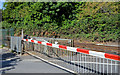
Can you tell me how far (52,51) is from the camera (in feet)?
23.9

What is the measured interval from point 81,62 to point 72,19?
1278 centimetres

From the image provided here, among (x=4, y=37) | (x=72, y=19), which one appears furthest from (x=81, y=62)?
(x=72, y=19)

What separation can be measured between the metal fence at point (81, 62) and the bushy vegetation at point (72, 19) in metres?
7.23

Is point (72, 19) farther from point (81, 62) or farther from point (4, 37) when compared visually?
point (81, 62)

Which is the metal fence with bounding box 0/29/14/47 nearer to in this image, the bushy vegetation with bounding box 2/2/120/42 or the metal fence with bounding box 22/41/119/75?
the bushy vegetation with bounding box 2/2/120/42

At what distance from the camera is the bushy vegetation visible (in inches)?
509

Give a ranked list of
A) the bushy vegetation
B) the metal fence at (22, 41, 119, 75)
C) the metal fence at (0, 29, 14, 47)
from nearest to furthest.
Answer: the metal fence at (22, 41, 119, 75) < the metal fence at (0, 29, 14, 47) < the bushy vegetation

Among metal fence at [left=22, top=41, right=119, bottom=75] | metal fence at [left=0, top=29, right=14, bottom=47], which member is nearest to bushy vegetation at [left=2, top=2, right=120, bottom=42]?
metal fence at [left=0, top=29, right=14, bottom=47]

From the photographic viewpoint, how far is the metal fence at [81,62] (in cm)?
350

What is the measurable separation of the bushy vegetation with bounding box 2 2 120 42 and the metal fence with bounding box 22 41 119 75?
7233mm

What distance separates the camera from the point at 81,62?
15.4ft

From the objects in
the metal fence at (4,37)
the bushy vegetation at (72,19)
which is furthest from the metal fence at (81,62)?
the bushy vegetation at (72,19)

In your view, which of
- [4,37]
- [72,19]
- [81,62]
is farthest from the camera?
[72,19]

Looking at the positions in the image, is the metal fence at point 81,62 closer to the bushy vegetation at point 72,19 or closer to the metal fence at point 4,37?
the metal fence at point 4,37
